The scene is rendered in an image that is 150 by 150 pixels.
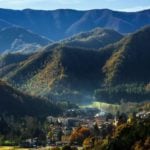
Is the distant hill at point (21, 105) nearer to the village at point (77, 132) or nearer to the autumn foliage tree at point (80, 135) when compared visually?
the village at point (77, 132)

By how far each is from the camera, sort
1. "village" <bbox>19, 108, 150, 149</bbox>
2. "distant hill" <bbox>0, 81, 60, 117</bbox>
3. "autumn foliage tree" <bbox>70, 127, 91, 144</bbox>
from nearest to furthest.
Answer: "village" <bbox>19, 108, 150, 149</bbox>
"autumn foliage tree" <bbox>70, 127, 91, 144</bbox>
"distant hill" <bbox>0, 81, 60, 117</bbox>

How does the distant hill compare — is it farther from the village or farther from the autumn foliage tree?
the autumn foliage tree

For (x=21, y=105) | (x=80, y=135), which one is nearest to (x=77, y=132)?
(x=80, y=135)

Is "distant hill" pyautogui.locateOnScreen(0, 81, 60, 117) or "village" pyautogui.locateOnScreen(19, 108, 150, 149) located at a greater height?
"distant hill" pyautogui.locateOnScreen(0, 81, 60, 117)

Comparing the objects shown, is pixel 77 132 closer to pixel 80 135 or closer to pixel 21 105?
pixel 80 135

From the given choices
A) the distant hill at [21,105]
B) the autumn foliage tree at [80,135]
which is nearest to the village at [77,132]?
the autumn foliage tree at [80,135]

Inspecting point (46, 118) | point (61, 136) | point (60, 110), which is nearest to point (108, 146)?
point (61, 136)

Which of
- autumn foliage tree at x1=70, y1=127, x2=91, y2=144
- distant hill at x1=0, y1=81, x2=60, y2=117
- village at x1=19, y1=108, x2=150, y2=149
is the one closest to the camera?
village at x1=19, y1=108, x2=150, y2=149

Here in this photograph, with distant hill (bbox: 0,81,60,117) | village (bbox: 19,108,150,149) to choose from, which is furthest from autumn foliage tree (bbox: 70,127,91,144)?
distant hill (bbox: 0,81,60,117)

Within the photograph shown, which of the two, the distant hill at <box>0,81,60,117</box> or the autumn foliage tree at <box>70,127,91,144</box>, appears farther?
the distant hill at <box>0,81,60,117</box>
